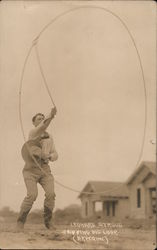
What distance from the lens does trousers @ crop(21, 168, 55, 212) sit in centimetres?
564

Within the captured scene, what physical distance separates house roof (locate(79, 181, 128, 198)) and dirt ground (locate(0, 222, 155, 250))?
44cm

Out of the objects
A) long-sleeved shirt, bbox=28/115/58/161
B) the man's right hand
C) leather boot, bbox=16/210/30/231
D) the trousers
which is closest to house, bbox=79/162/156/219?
the trousers

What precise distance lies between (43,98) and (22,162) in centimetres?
89

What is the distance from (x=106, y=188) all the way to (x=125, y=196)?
0.27 m

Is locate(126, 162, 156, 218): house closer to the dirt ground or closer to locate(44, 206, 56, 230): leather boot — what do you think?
the dirt ground

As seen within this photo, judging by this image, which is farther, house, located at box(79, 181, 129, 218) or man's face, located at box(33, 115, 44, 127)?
man's face, located at box(33, 115, 44, 127)

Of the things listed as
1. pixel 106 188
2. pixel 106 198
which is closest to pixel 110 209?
pixel 106 198

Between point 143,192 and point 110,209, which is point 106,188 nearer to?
point 110,209

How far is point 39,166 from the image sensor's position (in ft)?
18.7

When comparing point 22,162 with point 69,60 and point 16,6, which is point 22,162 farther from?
point 16,6

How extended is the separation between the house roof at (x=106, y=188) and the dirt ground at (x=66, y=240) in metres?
0.44

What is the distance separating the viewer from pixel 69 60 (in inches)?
232

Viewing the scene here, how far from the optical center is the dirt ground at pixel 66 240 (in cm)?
525

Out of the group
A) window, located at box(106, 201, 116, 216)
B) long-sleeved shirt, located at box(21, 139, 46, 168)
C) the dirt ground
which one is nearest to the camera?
the dirt ground
